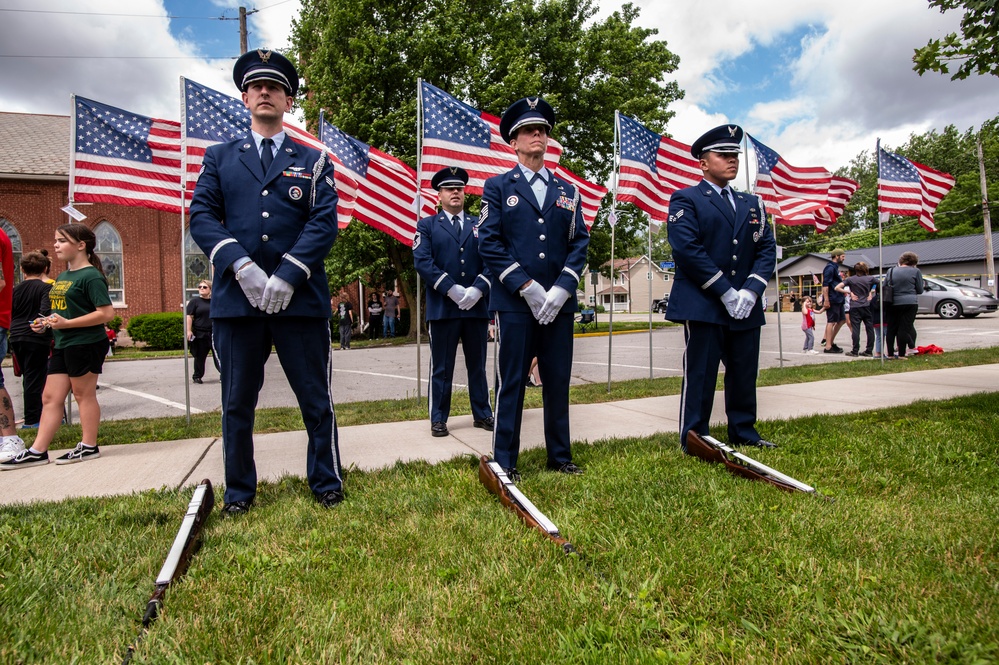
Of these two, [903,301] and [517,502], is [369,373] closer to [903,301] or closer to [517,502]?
[517,502]

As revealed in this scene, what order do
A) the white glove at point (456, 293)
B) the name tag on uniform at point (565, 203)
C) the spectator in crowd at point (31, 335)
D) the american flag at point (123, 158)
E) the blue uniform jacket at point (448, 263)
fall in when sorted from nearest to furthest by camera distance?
the name tag on uniform at point (565, 203), the white glove at point (456, 293), the blue uniform jacket at point (448, 263), the american flag at point (123, 158), the spectator in crowd at point (31, 335)

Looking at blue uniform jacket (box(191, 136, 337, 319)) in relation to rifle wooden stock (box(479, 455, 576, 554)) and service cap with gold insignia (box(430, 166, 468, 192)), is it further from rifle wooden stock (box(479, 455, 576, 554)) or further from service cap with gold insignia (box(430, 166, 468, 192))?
service cap with gold insignia (box(430, 166, 468, 192))

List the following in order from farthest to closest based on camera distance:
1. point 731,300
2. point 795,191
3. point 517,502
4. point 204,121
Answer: point 795,191
point 204,121
point 731,300
point 517,502

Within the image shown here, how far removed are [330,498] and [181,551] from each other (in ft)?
3.17

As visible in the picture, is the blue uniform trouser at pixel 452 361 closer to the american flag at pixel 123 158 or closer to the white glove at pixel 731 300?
the white glove at pixel 731 300

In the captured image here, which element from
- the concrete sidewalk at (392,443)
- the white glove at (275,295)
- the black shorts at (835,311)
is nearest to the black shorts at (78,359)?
the concrete sidewalk at (392,443)

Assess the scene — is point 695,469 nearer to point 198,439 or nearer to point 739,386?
point 739,386

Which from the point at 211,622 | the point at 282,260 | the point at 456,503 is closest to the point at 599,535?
the point at 456,503

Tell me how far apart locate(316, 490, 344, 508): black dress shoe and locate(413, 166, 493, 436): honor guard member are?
200 centimetres

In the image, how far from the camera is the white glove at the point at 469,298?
540 cm

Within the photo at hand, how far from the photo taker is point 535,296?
3699 millimetres

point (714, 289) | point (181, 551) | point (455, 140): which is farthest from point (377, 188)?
point (181, 551)

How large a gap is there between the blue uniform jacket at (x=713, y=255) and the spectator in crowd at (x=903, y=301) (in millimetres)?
8313

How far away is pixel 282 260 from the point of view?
324cm
